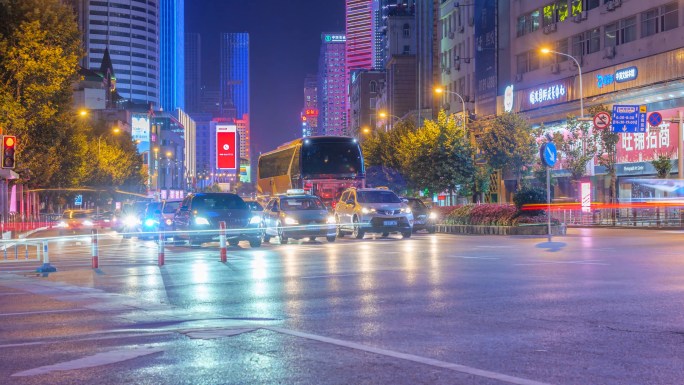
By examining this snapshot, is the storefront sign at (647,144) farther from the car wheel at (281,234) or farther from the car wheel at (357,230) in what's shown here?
the car wheel at (281,234)

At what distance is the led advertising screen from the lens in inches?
2800

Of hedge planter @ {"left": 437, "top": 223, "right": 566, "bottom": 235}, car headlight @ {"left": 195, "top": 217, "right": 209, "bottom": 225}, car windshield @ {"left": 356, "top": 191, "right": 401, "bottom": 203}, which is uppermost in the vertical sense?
car windshield @ {"left": 356, "top": 191, "right": 401, "bottom": 203}

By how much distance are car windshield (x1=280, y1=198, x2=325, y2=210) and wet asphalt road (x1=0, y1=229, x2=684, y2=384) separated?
14070 mm

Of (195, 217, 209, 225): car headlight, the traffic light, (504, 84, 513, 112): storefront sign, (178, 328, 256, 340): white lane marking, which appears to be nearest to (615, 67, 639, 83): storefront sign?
(504, 84, 513, 112): storefront sign

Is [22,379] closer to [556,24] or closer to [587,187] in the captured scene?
[587,187]

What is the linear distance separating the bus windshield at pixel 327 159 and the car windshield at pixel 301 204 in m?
12.3

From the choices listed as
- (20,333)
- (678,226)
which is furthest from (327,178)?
(20,333)

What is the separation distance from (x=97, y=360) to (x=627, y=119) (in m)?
37.9

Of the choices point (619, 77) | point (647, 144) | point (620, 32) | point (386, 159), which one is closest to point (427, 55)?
point (386, 159)

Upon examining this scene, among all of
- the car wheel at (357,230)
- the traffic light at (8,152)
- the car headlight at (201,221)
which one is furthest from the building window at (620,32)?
the traffic light at (8,152)

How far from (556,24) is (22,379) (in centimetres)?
5709

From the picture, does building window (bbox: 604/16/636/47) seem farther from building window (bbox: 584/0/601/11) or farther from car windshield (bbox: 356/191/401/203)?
car windshield (bbox: 356/191/401/203)

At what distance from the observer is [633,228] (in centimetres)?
4244

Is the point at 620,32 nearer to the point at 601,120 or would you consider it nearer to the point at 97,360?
the point at 601,120
